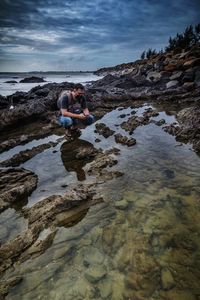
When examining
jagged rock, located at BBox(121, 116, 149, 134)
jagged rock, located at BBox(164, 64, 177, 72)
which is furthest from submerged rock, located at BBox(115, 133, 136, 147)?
jagged rock, located at BBox(164, 64, 177, 72)

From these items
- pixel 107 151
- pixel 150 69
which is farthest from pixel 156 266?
pixel 150 69

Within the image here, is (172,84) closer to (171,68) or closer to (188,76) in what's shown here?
(188,76)

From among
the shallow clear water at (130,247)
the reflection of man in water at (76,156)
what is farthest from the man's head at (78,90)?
the shallow clear water at (130,247)

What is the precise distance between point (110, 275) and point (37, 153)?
536 centimetres

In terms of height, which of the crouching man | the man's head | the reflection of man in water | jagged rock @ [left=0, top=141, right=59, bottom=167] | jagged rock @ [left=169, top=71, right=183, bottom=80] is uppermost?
jagged rock @ [left=169, top=71, right=183, bottom=80]

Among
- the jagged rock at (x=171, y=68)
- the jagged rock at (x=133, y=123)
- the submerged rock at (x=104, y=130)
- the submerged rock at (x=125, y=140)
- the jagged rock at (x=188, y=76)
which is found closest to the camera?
the submerged rock at (x=125, y=140)

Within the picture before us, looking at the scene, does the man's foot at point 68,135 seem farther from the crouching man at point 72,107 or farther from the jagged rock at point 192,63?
the jagged rock at point 192,63

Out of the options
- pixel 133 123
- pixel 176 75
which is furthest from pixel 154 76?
pixel 133 123

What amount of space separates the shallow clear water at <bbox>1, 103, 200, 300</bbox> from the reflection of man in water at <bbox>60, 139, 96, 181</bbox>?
47 cm

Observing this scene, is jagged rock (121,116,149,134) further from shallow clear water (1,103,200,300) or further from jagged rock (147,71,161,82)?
jagged rock (147,71,161,82)

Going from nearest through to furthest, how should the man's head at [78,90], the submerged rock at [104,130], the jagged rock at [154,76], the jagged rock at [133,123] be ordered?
the man's head at [78,90] < the submerged rock at [104,130] < the jagged rock at [133,123] < the jagged rock at [154,76]

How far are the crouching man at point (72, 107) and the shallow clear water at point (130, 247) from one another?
146 inches

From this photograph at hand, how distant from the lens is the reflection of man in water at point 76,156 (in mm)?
6770

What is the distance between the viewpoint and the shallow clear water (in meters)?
3.23
